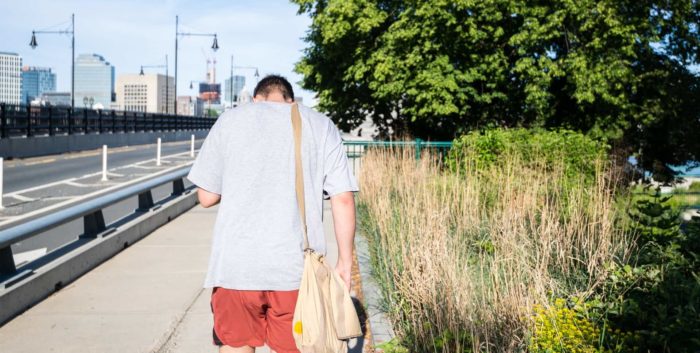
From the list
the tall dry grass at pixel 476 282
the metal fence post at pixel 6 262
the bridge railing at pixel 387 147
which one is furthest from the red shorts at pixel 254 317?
the bridge railing at pixel 387 147

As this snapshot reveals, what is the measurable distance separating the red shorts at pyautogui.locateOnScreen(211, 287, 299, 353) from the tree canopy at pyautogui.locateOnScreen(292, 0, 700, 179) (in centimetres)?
2358

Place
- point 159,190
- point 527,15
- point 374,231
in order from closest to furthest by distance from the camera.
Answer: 1. point 374,231
2. point 159,190
3. point 527,15

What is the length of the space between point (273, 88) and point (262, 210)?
54cm

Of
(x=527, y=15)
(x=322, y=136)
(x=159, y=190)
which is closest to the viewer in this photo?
(x=322, y=136)

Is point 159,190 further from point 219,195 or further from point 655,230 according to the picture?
point 219,195

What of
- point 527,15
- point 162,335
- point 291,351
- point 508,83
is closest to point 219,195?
point 291,351

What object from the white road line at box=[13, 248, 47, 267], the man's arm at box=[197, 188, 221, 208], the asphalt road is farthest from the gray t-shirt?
the asphalt road

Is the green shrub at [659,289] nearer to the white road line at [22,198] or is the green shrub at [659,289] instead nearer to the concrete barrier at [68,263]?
the concrete barrier at [68,263]

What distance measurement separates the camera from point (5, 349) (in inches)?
195

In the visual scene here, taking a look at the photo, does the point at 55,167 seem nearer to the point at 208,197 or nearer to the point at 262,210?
the point at 208,197

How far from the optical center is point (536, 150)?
12.2m

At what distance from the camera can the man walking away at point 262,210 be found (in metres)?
2.89

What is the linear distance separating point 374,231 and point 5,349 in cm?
454

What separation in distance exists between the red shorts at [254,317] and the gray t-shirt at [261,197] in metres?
0.06
